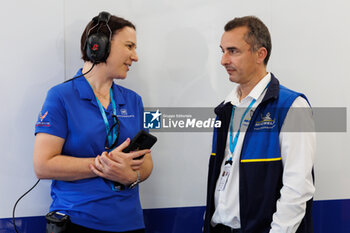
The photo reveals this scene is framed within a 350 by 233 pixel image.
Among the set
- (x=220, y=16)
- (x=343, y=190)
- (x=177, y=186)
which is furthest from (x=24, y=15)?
(x=343, y=190)

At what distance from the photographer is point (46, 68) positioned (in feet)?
6.77

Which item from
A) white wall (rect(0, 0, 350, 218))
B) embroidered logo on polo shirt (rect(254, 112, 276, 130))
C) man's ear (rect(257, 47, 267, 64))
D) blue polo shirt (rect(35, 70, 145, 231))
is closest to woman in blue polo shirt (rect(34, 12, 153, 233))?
blue polo shirt (rect(35, 70, 145, 231))

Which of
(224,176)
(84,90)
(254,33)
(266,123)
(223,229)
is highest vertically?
(254,33)

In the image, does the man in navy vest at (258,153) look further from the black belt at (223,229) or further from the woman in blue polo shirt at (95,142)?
the woman in blue polo shirt at (95,142)

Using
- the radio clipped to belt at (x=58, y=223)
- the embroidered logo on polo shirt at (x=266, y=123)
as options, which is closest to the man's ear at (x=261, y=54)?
the embroidered logo on polo shirt at (x=266, y=123)

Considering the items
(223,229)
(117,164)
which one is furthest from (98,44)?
(223,229)

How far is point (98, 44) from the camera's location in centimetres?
176

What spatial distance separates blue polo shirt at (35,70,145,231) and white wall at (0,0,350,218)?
371mm

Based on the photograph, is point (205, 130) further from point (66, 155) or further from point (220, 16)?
point (66, 155)

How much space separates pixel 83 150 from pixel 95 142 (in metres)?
0.07

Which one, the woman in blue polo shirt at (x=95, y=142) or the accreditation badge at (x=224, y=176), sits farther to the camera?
the accreditation badge at (x=224, y=176)

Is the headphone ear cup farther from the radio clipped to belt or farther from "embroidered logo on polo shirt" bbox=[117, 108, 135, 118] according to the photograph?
the radio clipped to belt

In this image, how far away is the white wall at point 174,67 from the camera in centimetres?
200

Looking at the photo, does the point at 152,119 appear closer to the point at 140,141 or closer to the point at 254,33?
the point at 140,141
